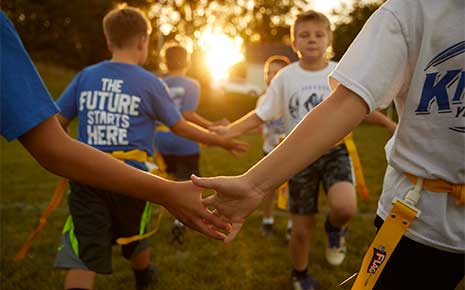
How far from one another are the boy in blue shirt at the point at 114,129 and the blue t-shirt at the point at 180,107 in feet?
6.99

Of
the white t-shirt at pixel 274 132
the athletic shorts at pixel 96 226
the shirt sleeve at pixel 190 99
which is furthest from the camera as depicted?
the white t-shirt at pixel 274 132

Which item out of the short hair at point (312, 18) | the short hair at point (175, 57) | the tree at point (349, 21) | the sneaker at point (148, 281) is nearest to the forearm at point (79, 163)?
the sneaker at point (148, 281)

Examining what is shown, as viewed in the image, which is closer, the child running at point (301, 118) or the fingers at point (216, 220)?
the fingers at point (216, 220)

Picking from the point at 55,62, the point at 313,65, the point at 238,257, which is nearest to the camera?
the point at 313,65

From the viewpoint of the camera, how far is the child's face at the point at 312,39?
4.03 m

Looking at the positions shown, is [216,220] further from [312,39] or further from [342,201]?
[312,39]

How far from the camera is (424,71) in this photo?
5.10 ft

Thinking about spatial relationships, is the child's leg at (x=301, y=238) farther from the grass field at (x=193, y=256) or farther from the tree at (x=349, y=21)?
the tree at (x=349, y=21)

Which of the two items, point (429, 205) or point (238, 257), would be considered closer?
point (429, 205)

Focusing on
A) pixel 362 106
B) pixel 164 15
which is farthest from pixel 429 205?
pixel 164 15

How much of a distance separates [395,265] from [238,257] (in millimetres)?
3298

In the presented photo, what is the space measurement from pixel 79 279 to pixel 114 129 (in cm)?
101

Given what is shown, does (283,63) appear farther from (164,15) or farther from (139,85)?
(164,15)

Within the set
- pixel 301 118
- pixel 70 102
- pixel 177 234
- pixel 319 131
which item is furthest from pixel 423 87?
pixel 177 234
